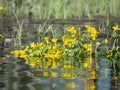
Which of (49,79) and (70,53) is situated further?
(70,53)

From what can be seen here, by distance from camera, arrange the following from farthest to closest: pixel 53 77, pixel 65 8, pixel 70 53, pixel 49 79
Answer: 1. pixel 65 8
2. pixel 70 53
3. pixel 53 77
4. pixel 49 79

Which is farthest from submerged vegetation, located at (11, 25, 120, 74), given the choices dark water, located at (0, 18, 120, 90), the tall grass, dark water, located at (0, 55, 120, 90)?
the tall grass

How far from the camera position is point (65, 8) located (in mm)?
21469

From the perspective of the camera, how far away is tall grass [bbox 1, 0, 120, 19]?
2109 centimetres

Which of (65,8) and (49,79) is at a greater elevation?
(65,8)

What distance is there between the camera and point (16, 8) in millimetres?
23422

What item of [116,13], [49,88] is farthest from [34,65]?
[116,13]

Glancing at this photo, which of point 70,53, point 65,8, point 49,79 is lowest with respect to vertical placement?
point 49,79

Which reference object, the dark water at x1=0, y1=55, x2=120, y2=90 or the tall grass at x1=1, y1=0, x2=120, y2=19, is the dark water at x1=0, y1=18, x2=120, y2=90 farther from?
the tall grass at x1=1, y1=0, x2=120, y2=19

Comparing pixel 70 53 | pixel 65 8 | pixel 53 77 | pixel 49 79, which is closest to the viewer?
pixel 49 79

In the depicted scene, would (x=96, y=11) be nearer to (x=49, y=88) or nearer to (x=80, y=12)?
(x=80, y=12)

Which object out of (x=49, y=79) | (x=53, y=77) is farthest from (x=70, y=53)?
(x=49, y=79)

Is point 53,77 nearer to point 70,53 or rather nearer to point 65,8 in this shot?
point 70,53

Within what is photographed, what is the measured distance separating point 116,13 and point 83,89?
16.3 meters
